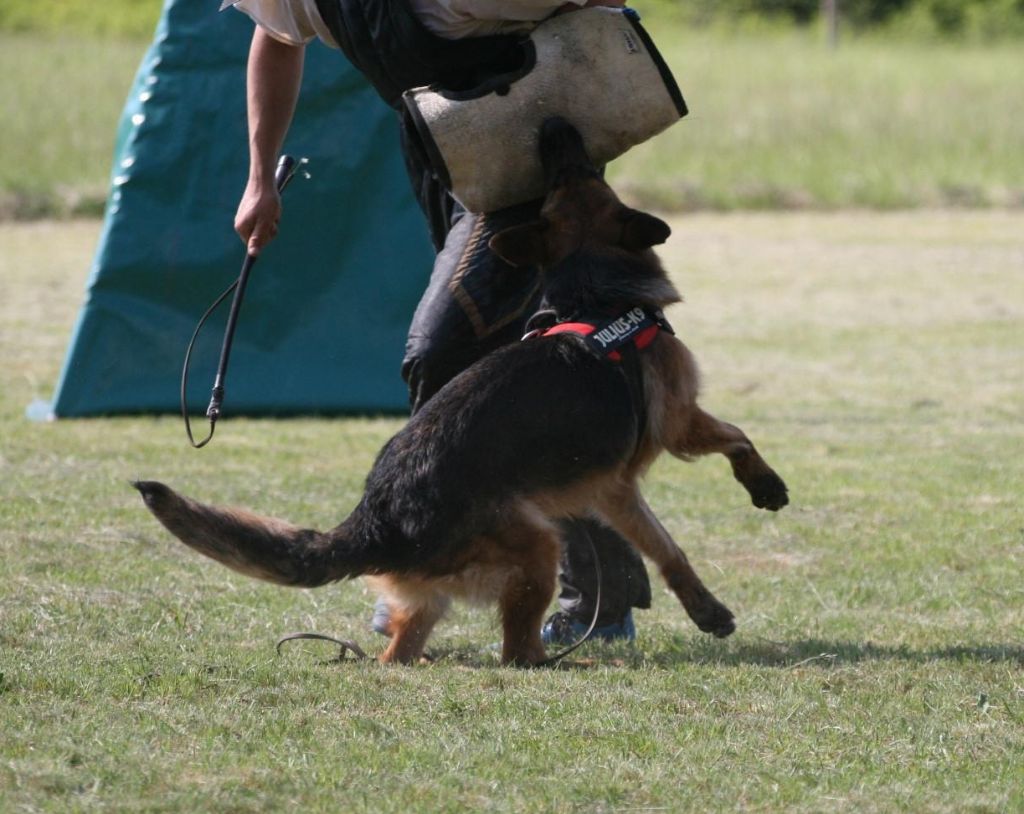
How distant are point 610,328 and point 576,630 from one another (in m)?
0.93

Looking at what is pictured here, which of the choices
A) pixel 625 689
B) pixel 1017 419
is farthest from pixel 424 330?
pixel 1017 419

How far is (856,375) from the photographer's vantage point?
30.2 feet

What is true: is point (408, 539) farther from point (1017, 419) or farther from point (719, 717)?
point (1017, 419)

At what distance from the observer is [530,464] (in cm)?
380

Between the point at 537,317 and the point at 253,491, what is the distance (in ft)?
7.25

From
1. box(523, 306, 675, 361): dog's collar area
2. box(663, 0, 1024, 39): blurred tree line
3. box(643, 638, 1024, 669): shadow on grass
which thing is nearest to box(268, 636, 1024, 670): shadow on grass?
box(643, 638, 1024, 669): shadow on grass

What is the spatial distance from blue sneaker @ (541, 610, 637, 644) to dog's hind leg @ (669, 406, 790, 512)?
0.49 metres

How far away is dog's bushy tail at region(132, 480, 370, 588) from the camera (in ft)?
11.7

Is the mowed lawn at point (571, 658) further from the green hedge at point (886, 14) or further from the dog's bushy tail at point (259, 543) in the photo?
the green hedge at point (886, 14)

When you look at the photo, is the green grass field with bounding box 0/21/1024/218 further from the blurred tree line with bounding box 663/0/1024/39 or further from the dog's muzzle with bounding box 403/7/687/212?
the dog's muzzle with bounding box 403/7/687/212

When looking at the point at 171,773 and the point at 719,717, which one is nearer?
the point at 171,773

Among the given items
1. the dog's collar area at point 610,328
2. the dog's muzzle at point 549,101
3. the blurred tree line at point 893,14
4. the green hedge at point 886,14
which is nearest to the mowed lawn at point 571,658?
the dog's collar area at point 610,328

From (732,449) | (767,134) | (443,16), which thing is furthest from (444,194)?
(767,134)

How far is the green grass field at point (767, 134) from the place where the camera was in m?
19.2
